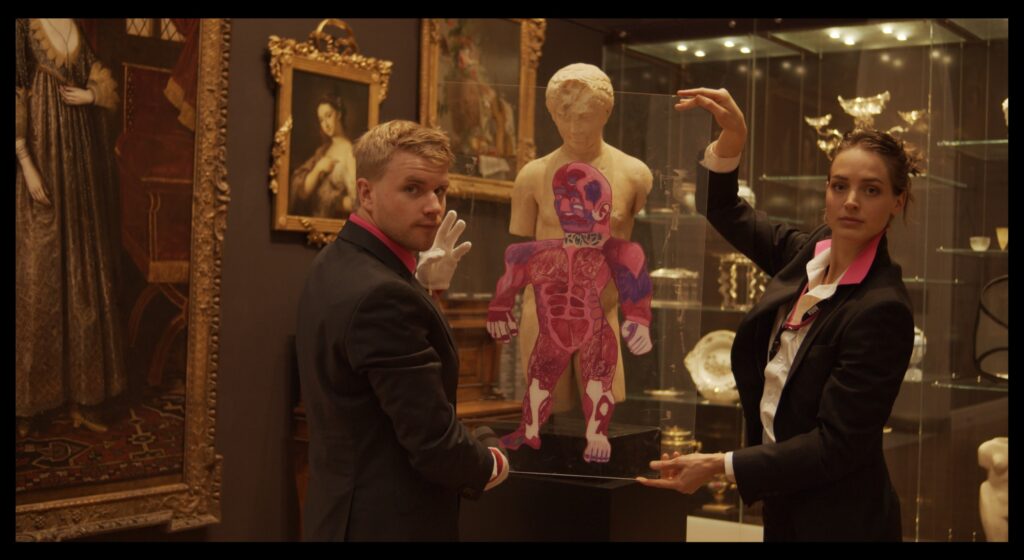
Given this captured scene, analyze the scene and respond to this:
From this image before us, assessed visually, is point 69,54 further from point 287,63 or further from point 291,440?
point 291,440

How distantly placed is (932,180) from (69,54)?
392 cm

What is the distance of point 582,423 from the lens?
10.5 ft

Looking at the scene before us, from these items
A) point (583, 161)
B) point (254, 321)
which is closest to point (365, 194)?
point (583, 161)

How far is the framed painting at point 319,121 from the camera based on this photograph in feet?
16.7

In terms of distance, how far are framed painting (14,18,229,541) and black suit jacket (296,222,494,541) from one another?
221 cm

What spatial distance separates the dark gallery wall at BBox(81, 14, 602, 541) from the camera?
4.98 m

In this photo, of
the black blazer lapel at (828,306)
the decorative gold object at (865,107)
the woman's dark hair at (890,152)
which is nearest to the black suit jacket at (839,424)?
the black blazer lapel at (828,306)

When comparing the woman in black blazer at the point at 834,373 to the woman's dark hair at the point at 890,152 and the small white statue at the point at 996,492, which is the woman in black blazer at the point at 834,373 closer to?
the woman's dark hair at the point at 890,152

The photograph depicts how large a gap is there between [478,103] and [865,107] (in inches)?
118

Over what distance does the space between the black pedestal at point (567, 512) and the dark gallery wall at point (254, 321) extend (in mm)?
1808

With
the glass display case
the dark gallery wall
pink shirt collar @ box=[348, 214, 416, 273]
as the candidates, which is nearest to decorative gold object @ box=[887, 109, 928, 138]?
the glass display case

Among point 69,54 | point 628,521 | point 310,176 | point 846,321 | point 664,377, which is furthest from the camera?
point 310,176

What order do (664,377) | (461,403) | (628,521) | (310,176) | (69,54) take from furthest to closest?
1. (310,176)
2. (461,403)
3. (69,54)
4. (628,521)
5. (664,377)

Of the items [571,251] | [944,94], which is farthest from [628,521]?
Answer: [944,94]
